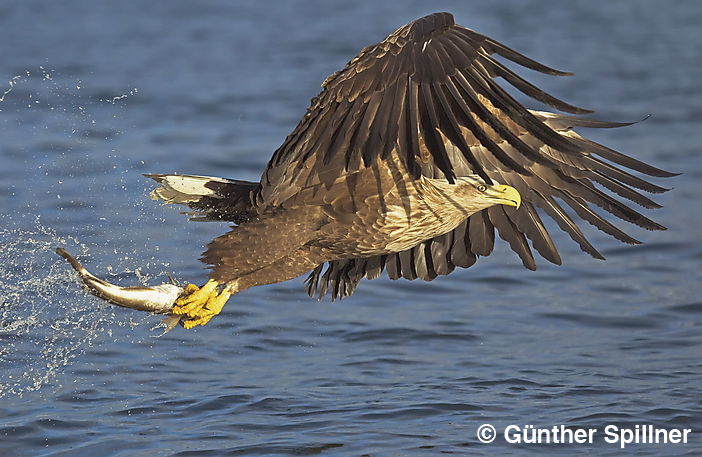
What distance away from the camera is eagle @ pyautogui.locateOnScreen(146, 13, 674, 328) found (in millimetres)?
4430

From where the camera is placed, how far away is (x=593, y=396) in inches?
229

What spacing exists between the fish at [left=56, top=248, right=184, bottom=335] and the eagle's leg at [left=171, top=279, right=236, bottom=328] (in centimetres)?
3

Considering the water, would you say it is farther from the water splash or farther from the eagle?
the eagle

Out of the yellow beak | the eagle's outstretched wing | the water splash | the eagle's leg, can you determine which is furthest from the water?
the yellow beak

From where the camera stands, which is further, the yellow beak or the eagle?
the yellow beak

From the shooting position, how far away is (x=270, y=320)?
6.98m

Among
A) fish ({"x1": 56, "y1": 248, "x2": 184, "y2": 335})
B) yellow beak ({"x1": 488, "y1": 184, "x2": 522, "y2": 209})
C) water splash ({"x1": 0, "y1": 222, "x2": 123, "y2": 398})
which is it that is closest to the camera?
fish ({"x1": 56, "y1": 248, "x2": 184, "y2": 335})

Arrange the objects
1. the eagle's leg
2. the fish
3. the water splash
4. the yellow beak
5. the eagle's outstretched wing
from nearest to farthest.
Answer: the eagle's outstretched wing, the fish, the yellow beak, the eagle's leg, the water splash

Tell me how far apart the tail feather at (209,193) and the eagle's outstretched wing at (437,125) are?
28 cm

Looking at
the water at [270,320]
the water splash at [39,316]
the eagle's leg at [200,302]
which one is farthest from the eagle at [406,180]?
the water splash at [39,316]

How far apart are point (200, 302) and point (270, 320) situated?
1798 millimetres

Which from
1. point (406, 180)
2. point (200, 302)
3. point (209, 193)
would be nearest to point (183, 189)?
point (209, 193)

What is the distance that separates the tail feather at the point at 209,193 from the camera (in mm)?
5438

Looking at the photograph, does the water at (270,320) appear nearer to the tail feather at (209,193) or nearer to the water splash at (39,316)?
the water splash at (39,316)
